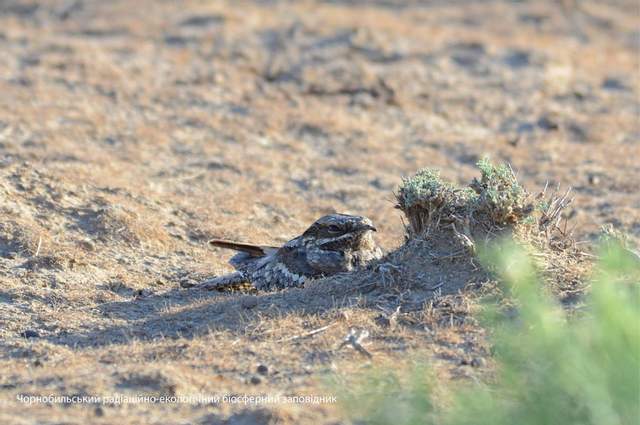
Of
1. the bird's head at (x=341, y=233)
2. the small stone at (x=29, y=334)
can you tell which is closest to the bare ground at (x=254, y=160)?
the small stone at (x=29, y=334)

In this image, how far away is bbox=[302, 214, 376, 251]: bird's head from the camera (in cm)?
686

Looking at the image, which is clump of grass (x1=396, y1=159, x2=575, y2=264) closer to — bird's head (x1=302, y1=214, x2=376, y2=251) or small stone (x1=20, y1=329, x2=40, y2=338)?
bird's head (x1=302, y1=214, x2=376, y2=251)

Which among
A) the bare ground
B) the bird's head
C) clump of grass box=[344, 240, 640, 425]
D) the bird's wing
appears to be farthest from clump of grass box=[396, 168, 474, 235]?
clump of grass box=[344, 240, 640, 425]

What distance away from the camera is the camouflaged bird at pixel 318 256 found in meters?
6.85

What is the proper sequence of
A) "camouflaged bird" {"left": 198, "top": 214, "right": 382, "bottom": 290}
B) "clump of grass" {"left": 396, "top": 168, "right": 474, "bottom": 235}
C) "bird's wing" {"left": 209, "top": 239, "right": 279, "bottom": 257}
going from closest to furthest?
"clump of grass" {"left": 396, "top": 168, "right": 474, "bottom": 235}
"camouflaged bird" {"left": 198, "top": 214, "right": 382, "bottom": 290}
"bird's wing" {"left": 209, "top": 239, "right": 279, "bottom": 257}

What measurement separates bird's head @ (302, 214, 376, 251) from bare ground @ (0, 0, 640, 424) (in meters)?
0.44

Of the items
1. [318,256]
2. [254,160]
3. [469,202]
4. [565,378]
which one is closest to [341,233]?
[318,256]

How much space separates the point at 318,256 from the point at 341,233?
21 cm

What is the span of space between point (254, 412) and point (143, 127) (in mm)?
7450

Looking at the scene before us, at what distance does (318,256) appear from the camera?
6.87m

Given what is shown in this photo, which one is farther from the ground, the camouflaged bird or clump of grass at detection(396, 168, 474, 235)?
clump of grass at detection(396, 168, 474, 235)

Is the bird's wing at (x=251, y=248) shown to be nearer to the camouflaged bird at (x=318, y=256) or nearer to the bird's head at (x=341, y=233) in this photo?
the camouflaged bird at (x=318, y=256)

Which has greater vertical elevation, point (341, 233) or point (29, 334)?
point (341, 233)

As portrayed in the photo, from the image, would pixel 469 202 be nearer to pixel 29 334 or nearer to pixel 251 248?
pixel 251 248
